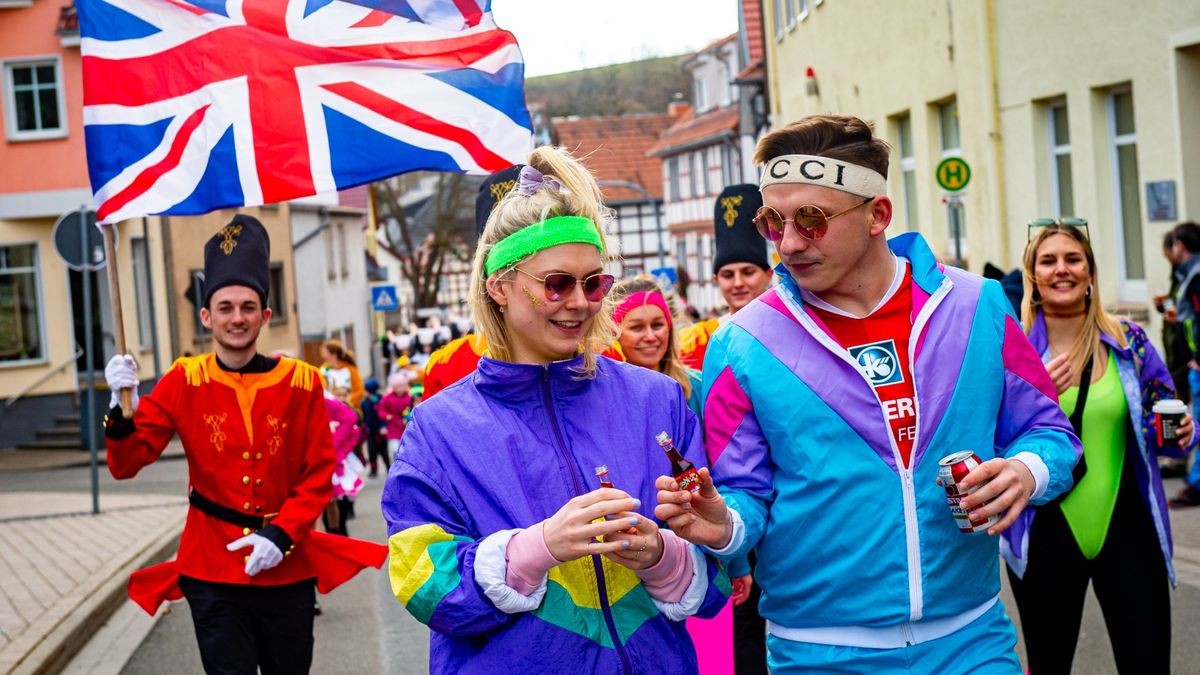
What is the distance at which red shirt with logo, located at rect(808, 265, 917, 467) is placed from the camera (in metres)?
3.70

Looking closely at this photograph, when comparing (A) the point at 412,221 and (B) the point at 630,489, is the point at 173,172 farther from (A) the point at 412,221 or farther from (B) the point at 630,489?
(A) the point at 412,221

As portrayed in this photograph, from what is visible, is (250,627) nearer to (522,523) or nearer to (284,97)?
(284,97)

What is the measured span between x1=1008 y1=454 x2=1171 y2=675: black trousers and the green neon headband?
2659mm

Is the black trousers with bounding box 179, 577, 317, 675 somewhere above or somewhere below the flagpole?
below

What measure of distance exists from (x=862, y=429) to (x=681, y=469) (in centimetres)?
55

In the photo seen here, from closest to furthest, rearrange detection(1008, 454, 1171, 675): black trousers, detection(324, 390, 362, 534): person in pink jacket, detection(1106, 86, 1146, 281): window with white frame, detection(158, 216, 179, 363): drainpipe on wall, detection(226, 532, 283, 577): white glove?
detection(1008, 454, 1171, 675): black trousers
detection(226, 532, 283, 577): white glove
detection(324, 390, 362, 534): person in pink jacket
detection(1106, 86, 1146, 281): window with white frame
detection(158, 216, 179, 363): drainpipe on wall

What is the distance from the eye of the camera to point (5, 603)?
10461 mm

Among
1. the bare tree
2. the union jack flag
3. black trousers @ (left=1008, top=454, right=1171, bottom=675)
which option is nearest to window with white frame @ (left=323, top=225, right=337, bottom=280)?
the bare tree

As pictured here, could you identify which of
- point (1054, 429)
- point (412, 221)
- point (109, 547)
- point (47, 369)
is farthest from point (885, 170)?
→ point (412, 221)

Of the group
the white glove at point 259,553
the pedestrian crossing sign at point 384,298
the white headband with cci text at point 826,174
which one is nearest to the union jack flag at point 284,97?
the white glove at point 259,553

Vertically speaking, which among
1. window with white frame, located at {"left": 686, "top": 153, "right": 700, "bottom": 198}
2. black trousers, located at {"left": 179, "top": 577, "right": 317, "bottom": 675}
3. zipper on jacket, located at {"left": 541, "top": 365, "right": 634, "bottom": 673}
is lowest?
black trousers, located at {"left": 179, "top": 577, "right": 317, "bottom": 675}

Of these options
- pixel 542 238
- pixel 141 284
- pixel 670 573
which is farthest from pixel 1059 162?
pixel 141 284

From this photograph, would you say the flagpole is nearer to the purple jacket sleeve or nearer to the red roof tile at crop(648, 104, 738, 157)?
the purple jacket sleeve

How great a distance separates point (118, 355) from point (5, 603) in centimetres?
506
